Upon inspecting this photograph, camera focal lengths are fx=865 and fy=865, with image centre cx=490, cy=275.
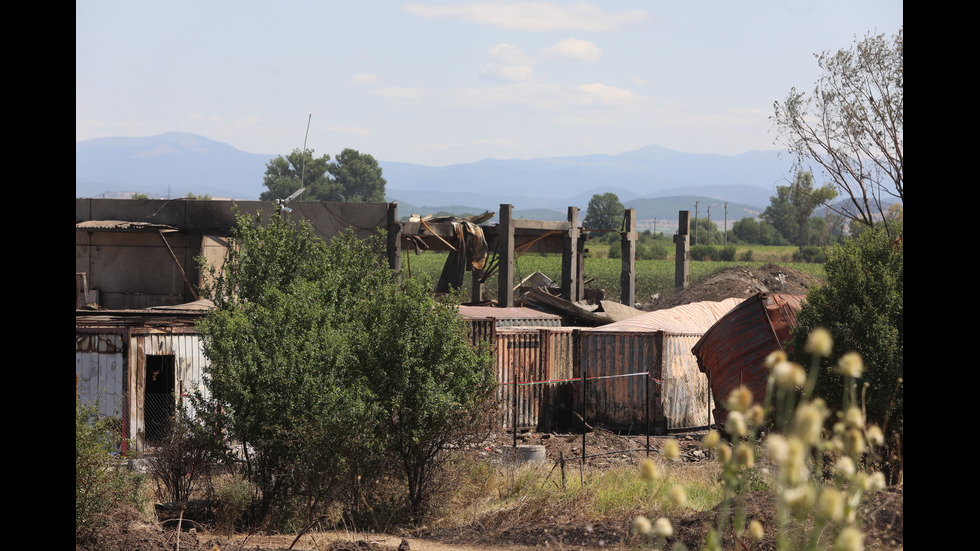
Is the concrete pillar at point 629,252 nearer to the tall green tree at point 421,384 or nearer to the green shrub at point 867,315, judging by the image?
the green shrub at point 867,315

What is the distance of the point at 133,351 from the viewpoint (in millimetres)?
13711

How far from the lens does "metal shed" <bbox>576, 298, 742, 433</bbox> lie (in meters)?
16.4

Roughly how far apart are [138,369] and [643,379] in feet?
29.6

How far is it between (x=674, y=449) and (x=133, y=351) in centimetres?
1292

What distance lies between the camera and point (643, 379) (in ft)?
54.5

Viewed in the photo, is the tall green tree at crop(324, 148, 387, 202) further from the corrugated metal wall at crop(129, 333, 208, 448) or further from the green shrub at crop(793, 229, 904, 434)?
the green shrub at crop(793, 229, 904, 434)

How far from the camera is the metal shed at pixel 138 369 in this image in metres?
13.6

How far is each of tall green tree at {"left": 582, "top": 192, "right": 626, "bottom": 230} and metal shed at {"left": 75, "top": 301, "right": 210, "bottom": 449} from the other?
5647 inches

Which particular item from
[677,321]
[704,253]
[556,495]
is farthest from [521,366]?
[704,253]

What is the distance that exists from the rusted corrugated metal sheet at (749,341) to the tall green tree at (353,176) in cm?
16053

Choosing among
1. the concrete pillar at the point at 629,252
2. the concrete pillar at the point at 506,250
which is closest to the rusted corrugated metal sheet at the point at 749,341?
the concrete pillar at the point at 506,250

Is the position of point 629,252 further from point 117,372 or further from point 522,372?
point 117,372
